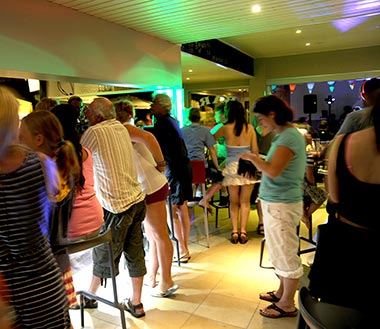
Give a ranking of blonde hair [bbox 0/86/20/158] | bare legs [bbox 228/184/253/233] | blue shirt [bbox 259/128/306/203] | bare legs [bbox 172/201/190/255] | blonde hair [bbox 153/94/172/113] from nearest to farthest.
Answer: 1. blonde hair [bbox 0/86/20/158]
2. blue shirt [bbox 259/128/306/203]
3. blonde hair [bbox 153/94/172/113]
4. bare legs [bbox 172/201/190/255]
5. bare legs [bbox 228/184/253/233]

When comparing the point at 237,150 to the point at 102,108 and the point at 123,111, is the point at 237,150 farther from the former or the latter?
the point at 102,108

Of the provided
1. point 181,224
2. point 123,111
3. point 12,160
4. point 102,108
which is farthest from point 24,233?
point 181,224

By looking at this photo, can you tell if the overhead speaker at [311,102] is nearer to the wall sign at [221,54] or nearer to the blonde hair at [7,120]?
the wall sign at [221,54]

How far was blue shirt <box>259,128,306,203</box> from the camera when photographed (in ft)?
6.61

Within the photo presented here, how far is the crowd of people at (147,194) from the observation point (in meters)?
1.09

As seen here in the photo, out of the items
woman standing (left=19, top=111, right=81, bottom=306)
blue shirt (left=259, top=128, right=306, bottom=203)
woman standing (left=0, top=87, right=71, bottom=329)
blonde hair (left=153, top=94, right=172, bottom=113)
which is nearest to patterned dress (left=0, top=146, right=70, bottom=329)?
woman standing (left=0, top=87, right=71, bottom=329)

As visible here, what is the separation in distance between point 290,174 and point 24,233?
1.51 metres

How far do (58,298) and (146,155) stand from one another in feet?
4.55

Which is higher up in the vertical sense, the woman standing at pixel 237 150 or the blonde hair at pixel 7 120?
the blonde hair at pixel 7 120

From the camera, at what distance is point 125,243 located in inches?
91.2

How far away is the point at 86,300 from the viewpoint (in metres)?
2.53

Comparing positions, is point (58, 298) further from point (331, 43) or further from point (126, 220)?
point (331, 43)

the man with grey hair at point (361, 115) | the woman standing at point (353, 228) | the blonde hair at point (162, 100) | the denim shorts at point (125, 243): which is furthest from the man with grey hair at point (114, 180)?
the man with grey hair at point (361, 115)

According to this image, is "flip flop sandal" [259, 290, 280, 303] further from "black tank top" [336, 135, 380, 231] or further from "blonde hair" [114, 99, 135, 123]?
"blonde hair" [114, 99, 135, 123]
